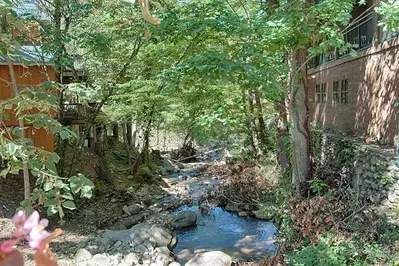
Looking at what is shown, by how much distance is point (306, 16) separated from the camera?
6.40 metres

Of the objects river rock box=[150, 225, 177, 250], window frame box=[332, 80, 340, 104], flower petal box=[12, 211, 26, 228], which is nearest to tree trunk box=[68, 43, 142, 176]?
river rock box=[150, 225, 177, 250]

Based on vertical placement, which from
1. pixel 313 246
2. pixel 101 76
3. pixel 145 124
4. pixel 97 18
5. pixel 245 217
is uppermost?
pixel 97 18

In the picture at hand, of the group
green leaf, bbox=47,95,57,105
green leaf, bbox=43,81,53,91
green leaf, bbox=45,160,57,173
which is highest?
green leaf, bbox=43,81,53,91

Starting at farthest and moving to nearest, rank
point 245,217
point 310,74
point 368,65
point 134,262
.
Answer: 1. point 310,74
2. point 245,217
3. point 368,65
4. point 134,262

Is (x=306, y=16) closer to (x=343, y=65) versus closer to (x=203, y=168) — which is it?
(x=343, y=65)

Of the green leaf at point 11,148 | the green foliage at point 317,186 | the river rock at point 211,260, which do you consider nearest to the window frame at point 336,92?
the green foliage at point 317,186

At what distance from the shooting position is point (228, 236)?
935 cm

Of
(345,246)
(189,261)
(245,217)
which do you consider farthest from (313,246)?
(245,217)

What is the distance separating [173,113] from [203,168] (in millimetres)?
4113

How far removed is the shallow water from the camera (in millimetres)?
8291

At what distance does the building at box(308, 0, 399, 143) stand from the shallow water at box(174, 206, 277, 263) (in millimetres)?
3887

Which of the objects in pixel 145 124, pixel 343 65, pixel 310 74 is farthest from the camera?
pixel 310 74

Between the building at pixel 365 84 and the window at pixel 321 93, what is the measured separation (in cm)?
4

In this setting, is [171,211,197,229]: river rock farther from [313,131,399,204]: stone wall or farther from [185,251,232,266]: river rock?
[313,131,399,204]: stone wall
